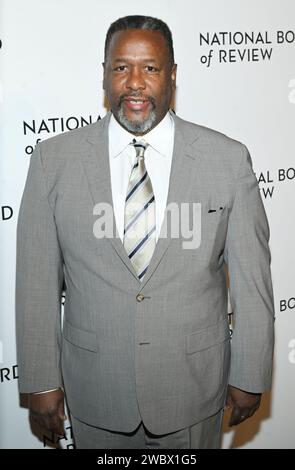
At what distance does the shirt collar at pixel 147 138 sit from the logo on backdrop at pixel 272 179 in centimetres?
76

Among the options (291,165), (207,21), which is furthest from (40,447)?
(207,21)

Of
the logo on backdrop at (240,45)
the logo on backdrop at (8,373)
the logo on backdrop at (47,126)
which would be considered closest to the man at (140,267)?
the logo on backdrop at (47,126)

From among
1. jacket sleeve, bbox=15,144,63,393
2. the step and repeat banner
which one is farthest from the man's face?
the step and repeat banner

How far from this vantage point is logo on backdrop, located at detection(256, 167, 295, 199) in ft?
8.07

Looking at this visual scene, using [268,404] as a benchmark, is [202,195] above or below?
above

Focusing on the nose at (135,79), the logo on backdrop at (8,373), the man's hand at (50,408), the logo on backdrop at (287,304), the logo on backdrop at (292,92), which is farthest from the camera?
the logo on backdrop at (287,304)

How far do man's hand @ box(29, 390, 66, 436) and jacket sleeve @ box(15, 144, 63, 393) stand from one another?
29 mm

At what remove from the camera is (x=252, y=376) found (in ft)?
5.88

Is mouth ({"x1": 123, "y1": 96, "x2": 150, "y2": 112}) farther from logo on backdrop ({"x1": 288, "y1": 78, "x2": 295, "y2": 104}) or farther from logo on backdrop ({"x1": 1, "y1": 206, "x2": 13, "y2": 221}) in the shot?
logo on backdrop ({"x1": 288, "y1": 78, "x2": 295, "y2": 104})

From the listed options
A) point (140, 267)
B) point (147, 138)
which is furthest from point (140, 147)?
point (140, 267)

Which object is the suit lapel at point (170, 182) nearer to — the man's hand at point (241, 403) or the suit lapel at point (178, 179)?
the suit lapel at point (178, 179)

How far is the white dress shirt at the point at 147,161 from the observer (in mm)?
1735

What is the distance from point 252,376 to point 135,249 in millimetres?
461

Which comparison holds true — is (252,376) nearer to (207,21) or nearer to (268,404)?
(268,404)
